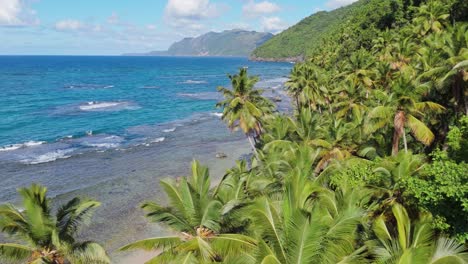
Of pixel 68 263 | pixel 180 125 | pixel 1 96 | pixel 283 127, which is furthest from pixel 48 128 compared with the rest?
pixel 68 263

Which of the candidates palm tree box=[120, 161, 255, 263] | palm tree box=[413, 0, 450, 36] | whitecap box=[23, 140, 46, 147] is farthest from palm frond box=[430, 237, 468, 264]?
whitecap box=[23, 140, 46, 147]

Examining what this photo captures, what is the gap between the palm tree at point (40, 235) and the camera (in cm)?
1541

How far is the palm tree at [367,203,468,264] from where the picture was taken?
10.7m

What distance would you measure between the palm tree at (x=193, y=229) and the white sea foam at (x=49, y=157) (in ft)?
136

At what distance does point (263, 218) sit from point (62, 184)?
37.0m

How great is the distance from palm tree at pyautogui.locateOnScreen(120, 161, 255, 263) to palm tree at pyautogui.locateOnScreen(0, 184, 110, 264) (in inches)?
124

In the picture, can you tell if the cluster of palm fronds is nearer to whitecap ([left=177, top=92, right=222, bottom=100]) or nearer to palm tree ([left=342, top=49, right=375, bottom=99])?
palm tree ([left=342, top=49, right=375, bottom=99])

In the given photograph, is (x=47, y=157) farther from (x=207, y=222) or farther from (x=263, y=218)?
(x=263, y=218)

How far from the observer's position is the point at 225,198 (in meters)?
19.3

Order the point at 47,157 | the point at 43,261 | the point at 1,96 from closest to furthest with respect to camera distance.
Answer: the point at 43,261 < the point at 47,157 < the point at 1,96

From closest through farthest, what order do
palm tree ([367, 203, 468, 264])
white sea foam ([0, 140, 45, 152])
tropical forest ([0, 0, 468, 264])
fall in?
1. palm tree ([367, 203, 468, 264])
2. tropical forest ([0, 0, 468, 264])
3. white sea foam ([0, 140, 45, 152])

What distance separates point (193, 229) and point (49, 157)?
44013mm

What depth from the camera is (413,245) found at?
12977 millimetres

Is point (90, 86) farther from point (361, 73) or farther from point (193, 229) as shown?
point (193, 229)
